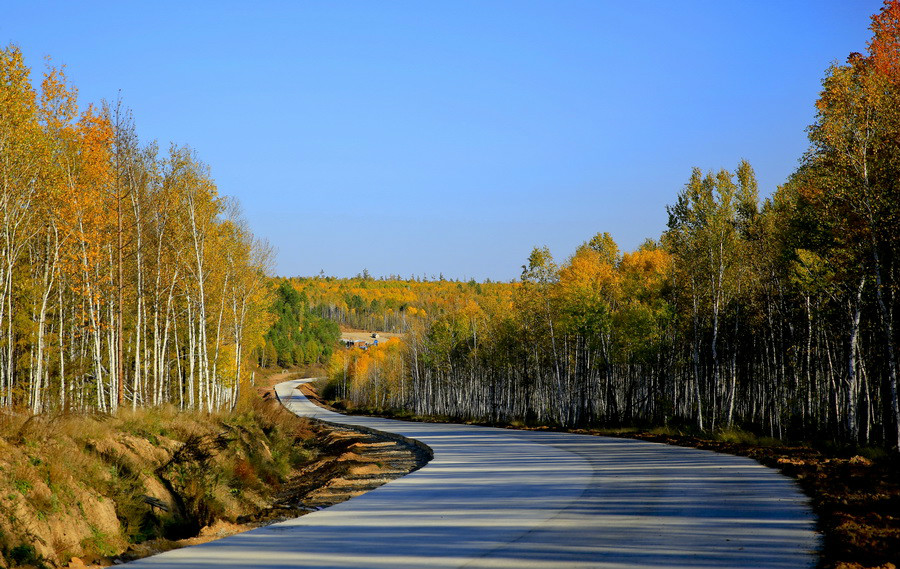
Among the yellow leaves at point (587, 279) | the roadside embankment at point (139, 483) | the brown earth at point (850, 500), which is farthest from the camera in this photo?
the yellow leaves at point (587, 279)

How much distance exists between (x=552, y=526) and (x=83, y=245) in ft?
65.7

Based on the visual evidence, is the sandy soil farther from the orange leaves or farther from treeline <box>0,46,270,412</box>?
the orange leaves

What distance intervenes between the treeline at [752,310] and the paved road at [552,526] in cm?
760

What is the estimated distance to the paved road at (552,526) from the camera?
26.1 feet

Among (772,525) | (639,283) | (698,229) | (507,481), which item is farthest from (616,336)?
(772,525)

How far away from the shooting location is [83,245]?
77.3 feet

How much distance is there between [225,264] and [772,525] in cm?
3247

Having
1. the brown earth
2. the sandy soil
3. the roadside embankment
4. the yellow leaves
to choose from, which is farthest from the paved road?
the yellow leaves

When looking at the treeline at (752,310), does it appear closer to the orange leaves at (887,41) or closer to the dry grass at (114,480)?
the orange leaves at (887,41)

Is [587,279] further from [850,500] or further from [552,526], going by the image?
[552,526]

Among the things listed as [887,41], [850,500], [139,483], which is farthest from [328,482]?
[887,41]

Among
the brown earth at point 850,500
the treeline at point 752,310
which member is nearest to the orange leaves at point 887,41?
the treeline at point 752,310

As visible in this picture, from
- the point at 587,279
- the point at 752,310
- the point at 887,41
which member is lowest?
the point at 752,310

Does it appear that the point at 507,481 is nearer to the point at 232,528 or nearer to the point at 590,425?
the point at 232,528
